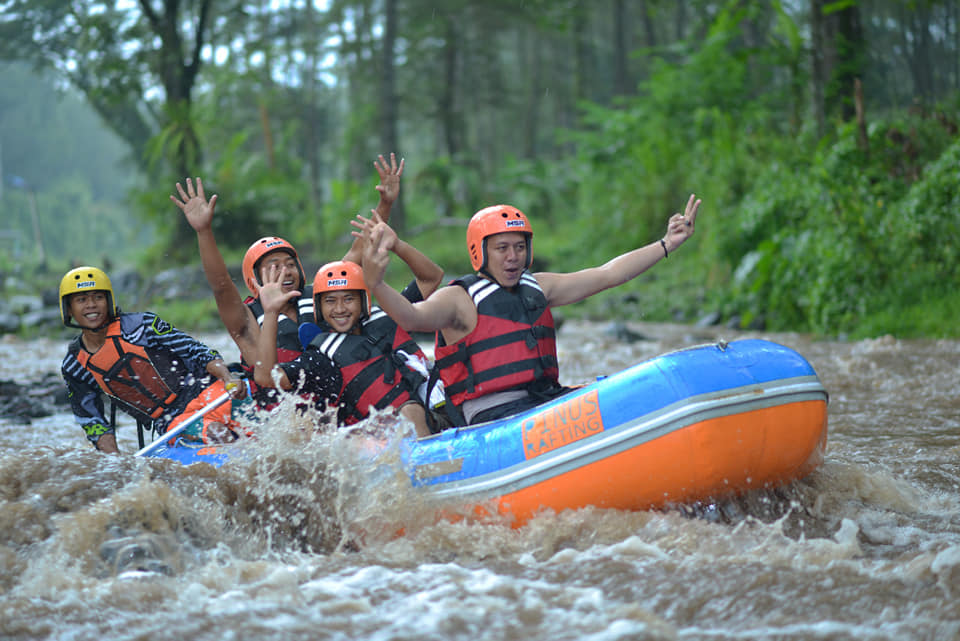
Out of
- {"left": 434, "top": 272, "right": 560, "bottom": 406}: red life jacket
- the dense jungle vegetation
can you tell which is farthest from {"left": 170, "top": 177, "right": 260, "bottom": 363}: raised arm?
the dense jungle vegetation

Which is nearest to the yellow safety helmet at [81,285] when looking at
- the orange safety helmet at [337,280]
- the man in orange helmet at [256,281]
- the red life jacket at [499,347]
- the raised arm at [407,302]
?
the man in orange helmet at [256,281]

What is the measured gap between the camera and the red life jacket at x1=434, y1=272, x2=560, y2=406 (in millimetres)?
4297

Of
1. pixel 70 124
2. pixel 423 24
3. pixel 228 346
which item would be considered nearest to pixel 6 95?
pixel 70 124

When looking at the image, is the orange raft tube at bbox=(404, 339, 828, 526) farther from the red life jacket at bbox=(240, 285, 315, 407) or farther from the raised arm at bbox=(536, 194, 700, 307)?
the red life jacket at bbox=(240, 285, 315, 407)

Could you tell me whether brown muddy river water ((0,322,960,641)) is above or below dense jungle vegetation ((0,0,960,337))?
below

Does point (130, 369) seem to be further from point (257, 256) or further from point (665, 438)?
point (665, 438)

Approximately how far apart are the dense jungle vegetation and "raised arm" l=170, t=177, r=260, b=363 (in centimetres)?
691

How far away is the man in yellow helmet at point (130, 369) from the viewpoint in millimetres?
5164

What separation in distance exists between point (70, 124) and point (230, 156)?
57.3 metres

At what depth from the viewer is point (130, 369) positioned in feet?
17.1

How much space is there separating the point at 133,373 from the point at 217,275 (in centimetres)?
90

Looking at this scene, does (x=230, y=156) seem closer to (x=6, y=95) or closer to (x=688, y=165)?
(x=688, y=165)

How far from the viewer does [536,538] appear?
375 cm

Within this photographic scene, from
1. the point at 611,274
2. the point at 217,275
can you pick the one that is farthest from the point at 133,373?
the point at 611,274
